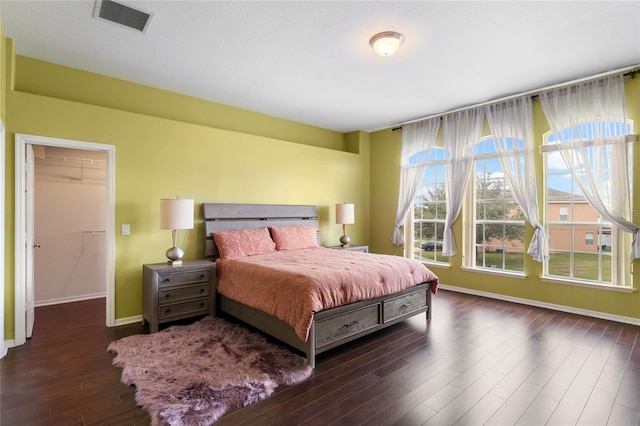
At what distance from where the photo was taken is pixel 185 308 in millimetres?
3564

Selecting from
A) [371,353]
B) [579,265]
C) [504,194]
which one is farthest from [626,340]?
[371,353]

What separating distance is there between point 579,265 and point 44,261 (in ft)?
23.3

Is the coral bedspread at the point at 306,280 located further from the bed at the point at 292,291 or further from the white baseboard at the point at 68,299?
the white baseboard at the point at 68,299

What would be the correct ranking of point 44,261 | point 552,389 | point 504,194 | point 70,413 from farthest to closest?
point 504,194, point 44,261, point 552,389, point 70,413

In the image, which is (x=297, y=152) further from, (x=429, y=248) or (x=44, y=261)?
(x=44, y=261)

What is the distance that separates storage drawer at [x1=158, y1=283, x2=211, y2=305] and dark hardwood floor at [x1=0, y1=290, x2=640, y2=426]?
20.7 inches

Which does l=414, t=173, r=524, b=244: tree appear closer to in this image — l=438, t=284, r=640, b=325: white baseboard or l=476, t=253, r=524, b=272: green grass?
l=476, t=253, r=524, b=272: green grass

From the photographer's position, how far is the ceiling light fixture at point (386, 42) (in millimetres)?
2838

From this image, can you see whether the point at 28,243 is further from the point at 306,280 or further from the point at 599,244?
the point at 599,244

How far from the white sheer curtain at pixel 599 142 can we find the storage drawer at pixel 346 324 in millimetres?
2985

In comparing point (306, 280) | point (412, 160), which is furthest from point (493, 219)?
point (306, 280)

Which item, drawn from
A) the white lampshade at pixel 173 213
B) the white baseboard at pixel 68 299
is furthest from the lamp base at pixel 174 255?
the white baseboard at pixel 68 299

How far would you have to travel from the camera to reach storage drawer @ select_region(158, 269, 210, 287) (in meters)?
3.41

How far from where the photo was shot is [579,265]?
4.04m
